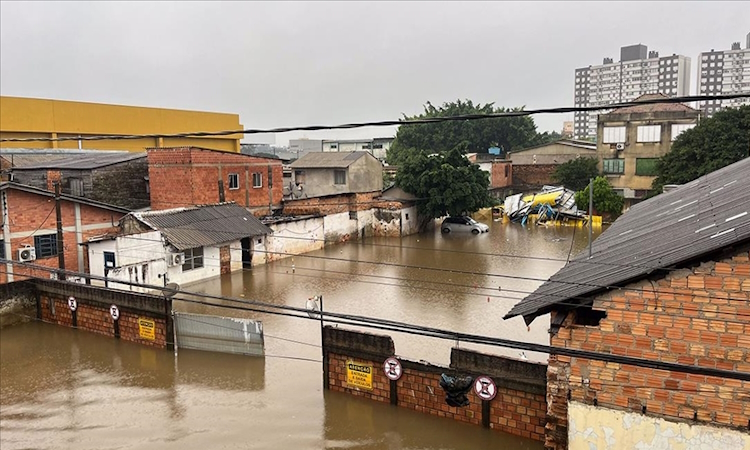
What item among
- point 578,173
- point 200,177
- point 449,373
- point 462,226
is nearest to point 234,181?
point 200,177

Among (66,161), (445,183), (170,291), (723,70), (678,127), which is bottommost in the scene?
(170,291)

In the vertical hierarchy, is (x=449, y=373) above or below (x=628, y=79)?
below

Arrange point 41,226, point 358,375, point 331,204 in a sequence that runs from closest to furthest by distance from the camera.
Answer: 1. point 358,375
2. point 41,226
3. point 331,204

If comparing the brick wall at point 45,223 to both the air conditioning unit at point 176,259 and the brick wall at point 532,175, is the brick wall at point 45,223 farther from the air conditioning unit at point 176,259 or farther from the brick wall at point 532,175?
the brick wall at point 532,175

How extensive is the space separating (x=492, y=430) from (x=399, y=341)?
14.4 ft

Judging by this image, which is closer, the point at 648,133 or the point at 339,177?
the point at 339,177

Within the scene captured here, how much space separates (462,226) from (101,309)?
1911 cm

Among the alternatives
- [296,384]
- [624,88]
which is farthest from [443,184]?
[624,88]

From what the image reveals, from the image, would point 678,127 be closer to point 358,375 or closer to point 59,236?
point 358,375

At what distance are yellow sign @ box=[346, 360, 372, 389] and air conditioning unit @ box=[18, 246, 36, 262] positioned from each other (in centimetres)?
1194

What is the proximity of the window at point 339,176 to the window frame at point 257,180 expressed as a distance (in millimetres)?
7025

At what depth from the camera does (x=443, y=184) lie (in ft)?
95.6

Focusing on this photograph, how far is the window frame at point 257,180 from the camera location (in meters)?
27.1

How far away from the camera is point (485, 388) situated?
338 inches
